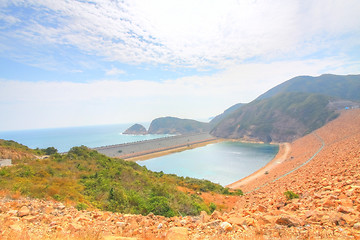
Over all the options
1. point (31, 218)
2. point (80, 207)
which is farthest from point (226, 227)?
point (80, 207)

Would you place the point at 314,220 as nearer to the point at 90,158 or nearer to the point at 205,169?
the point at 90,158

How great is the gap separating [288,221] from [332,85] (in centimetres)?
17185

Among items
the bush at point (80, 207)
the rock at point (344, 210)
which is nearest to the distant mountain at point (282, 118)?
the rock at point (344, 210)

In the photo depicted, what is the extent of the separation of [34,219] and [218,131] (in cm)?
9956

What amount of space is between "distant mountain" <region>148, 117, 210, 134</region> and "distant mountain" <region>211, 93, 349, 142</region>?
114 ft

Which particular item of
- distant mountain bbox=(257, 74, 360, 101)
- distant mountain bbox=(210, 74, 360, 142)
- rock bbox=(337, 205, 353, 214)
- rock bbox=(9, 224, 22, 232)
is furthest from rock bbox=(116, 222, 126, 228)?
distant mountain bbox=(257, 74, 360, 101)

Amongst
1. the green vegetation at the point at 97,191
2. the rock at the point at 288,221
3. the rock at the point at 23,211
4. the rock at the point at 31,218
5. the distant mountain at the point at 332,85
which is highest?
the distant mountain at the point at 332,85

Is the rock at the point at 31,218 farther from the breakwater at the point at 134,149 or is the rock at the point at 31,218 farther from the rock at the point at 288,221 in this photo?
the breakwater at the point at 134,149

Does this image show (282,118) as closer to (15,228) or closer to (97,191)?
(97,191)

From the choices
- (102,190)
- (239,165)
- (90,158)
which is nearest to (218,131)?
(239,165)

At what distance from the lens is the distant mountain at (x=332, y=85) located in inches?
4641

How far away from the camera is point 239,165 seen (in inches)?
1577

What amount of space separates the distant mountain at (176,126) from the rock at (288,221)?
130m

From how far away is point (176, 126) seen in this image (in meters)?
144
